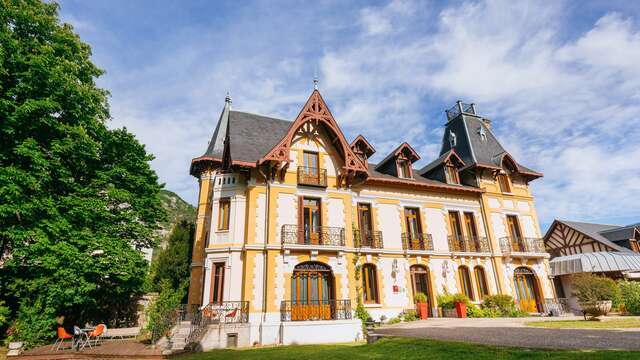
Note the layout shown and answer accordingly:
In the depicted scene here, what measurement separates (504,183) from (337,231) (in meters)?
14.0

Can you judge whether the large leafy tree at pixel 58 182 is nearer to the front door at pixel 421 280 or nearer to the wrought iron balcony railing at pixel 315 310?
the wrought iron balcony railing at pixel 315 310

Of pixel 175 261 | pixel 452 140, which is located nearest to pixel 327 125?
pixel 452 140

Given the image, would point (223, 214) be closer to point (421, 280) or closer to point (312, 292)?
point (312, 292)

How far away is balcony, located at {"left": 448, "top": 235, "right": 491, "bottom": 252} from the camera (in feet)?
63.6

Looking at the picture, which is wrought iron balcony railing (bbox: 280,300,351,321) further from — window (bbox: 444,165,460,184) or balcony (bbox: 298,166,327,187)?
window (bbox: 444,165,460,184)

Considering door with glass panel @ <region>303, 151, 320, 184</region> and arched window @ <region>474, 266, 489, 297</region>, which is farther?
arched window @ <region>474, 266, 489, 297</region>

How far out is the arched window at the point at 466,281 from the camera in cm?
1872

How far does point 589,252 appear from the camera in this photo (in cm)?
2622

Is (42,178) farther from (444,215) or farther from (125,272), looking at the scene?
(444,215)

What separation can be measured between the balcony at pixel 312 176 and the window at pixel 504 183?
44.4ft

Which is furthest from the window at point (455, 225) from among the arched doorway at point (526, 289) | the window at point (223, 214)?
the window at point (223, 214)

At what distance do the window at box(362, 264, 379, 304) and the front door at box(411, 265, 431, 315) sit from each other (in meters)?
2.37

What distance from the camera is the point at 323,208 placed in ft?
53.3

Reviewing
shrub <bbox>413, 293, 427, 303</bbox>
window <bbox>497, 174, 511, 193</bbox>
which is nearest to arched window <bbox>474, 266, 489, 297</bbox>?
shrub <bbox>413, 293, 427, 303</bbox>
